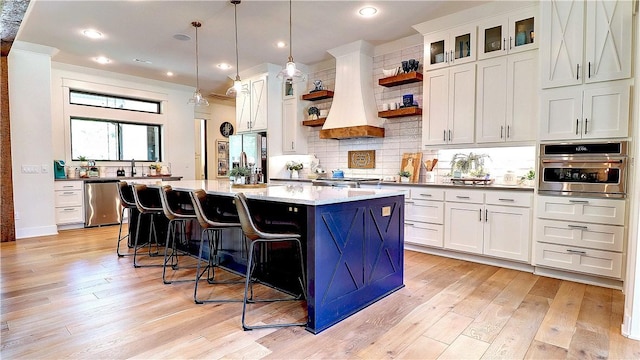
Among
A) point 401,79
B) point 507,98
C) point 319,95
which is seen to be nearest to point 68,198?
point 319,95

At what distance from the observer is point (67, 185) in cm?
571

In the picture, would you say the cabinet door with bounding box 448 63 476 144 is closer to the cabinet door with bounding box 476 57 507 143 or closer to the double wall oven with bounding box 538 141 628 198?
the cabinet door with bounding box 476 57 507 143

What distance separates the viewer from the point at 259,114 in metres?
6.16

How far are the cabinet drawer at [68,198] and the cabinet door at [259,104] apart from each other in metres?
3.26

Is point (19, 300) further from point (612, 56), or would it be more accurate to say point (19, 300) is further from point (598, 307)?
point (612, 56)

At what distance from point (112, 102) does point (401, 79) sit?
5.75 meters

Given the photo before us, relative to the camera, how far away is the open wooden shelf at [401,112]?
450 centimetres

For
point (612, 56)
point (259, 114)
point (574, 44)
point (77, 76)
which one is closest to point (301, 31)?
point (259, 114)

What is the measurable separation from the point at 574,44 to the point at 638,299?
2.30 m

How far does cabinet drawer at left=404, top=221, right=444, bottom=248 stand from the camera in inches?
160

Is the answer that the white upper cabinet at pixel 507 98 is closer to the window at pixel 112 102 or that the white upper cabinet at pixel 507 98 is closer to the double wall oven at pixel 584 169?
the double wall oven at pixel 584 169

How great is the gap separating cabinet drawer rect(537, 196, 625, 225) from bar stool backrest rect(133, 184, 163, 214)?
405 cm

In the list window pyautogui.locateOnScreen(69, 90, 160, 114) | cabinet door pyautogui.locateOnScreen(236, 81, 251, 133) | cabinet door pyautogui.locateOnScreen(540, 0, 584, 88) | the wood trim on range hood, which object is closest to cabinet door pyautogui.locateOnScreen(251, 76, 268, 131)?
cabinet door pyautogui.locateOnScreen(236, 81, 251, 133)

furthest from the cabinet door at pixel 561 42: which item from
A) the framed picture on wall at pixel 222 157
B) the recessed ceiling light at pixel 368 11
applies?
the framed picture on wall at pixel 222 157
